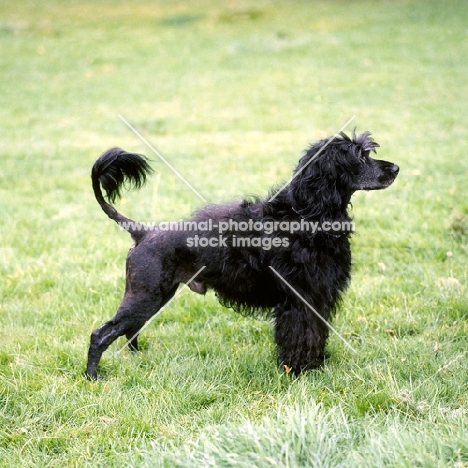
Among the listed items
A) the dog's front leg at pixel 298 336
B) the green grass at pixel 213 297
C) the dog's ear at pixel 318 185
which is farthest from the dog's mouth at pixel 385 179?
the green grass at pixel 213 297

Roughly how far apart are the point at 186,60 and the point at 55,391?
14494 mm

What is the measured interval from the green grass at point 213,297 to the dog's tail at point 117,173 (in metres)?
0.94

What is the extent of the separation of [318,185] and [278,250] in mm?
474

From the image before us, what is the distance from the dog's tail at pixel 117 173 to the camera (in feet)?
12.3

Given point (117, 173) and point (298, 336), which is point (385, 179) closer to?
point (298, 336)

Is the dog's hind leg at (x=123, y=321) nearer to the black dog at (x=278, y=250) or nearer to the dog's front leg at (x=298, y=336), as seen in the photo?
the black dog at (x=278, y=250)

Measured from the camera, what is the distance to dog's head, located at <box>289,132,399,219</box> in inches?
144

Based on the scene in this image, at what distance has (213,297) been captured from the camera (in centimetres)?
490

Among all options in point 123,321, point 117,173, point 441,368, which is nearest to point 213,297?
point 123,321

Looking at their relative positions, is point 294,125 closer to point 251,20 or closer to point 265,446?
point 265,446

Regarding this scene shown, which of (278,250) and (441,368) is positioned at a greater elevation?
(278,250)

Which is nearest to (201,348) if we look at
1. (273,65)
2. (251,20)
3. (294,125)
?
(294,125)

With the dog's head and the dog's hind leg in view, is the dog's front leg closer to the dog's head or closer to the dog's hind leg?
the dog's head

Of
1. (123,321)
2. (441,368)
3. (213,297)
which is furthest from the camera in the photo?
(213,297)
